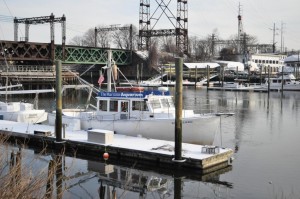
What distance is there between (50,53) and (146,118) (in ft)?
200

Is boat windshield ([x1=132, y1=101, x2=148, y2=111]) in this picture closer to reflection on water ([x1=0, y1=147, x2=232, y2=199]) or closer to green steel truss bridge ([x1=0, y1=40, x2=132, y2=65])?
reflection on water ([x1=0, y1=147, x2=232, y2=199])

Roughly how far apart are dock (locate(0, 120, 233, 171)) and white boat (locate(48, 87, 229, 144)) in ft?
2.60

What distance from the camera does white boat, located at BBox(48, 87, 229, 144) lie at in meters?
Answer: 24.2

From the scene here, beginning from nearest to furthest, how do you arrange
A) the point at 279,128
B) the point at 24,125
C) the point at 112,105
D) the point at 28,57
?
the point at 112,105 → the point at 24,125 → the point at 279,128 → the point at 28,57

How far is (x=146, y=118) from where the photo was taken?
2486 centimetres

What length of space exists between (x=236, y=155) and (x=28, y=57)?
63.3 m

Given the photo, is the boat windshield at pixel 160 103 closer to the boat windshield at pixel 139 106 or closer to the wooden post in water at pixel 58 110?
the boat windshield at pixel 139 106

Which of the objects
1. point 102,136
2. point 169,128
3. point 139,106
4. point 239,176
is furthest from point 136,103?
point 239,176

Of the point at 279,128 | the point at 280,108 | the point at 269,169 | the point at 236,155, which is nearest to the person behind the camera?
the point at 269,169

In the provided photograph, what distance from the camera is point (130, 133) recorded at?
2544 cm

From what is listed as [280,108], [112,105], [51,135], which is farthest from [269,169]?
[280,108]

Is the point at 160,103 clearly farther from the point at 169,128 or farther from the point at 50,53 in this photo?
the point at 50,53

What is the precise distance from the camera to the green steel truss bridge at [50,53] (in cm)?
7638

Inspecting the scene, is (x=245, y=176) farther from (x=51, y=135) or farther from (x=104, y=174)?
(x=51, y=135)
